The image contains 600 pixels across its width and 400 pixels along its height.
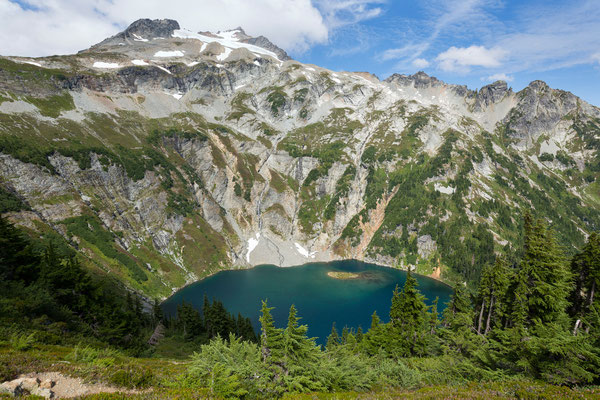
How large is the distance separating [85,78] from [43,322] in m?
230

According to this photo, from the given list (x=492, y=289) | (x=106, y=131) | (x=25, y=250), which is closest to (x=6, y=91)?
(x=106, y=131)

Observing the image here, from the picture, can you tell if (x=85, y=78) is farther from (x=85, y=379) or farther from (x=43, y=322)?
(x=85, y=379)

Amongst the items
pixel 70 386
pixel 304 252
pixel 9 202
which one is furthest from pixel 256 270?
pixel 70 386

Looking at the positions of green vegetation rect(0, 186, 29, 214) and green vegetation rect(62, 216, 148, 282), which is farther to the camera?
green vegetation rect(62, 216, 148, 282)

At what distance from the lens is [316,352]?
17844 millimetres

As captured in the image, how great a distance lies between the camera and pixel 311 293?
110m

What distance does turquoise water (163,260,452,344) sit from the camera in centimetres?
8938

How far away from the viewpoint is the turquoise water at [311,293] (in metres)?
89.4

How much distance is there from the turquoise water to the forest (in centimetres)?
4717

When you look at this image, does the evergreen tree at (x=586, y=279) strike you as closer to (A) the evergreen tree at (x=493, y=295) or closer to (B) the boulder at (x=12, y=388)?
(A) the evergreen tree at (x=493, y=295)

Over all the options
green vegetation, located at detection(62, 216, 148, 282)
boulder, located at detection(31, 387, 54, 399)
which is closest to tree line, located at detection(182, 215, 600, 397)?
boulder, located at detection(31, 387, 54, 399)

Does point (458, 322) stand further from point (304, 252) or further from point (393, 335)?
point (304, 252)

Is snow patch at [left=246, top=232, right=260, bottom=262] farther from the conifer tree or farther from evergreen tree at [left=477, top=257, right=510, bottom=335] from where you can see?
the conifer tree

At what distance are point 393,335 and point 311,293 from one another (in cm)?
7649
